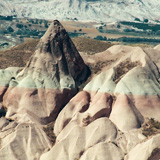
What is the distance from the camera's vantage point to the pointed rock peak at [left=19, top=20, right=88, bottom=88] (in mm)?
97438

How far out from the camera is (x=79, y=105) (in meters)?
90.5

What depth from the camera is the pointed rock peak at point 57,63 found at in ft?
320

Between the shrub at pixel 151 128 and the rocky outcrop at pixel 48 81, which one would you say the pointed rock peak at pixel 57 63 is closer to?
the rocky outcrop at pixel 48 81

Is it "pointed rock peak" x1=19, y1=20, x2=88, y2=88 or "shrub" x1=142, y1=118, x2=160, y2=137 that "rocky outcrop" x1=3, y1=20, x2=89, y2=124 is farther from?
"shrub" x1=142, y1=118, x2=160, y2=137

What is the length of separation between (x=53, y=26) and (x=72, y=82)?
422 inches

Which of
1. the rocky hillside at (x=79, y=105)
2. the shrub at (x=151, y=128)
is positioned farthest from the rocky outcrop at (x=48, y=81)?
the shrub at (x=151, y=128)

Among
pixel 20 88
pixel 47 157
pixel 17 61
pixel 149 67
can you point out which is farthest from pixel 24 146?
pixel 17 61

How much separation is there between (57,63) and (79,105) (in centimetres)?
1088

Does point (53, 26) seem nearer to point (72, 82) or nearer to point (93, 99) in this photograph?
point (72, 82)

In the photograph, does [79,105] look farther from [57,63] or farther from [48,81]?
[57,63]

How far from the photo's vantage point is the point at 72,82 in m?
98.4

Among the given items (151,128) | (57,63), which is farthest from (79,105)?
(151,128)

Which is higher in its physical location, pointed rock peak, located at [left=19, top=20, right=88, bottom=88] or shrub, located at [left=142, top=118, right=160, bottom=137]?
shrub, located at [left=142, top=118, right=160, bottom=137]

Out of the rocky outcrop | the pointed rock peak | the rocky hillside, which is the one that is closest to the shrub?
the rocky hillside
